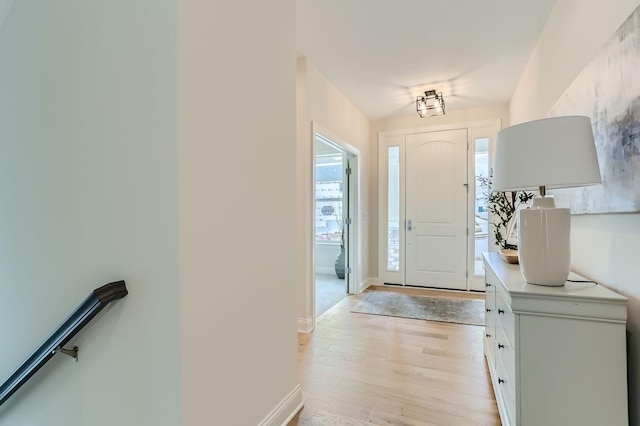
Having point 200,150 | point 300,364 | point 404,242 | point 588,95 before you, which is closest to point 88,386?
point 200,150

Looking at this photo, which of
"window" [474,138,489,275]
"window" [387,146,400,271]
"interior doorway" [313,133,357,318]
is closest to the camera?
"window" [474,138,489,275]

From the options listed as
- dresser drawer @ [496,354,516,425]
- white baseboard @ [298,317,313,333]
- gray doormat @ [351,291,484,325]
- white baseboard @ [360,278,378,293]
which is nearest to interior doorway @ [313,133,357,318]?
white baseboard @ [360,278,378,293]

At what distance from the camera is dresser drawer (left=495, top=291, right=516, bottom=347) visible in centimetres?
131

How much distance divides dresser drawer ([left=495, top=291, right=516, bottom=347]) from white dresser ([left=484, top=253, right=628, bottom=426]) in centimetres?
2

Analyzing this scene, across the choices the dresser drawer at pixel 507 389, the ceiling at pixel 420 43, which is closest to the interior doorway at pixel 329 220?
the ceiling at pixel 420 43

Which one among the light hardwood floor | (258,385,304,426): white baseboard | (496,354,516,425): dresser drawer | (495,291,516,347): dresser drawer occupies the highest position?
(495,291,516,347): dresser drawer

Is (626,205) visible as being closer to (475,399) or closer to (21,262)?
(475,399)

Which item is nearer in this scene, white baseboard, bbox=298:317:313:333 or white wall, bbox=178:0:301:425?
white wall, bbox=178:0:301:425

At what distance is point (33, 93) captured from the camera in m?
1.60

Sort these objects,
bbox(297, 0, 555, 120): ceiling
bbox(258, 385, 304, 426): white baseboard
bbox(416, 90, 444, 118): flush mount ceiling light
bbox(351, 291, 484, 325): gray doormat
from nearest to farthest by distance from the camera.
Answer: bbox(258, 385, 304, 426): white baseboard → bbox(297, 0, 555, 120): ceiling → bbox(351, 291, 484, 325): gray doormat → bbox(416, 90, 444, 118): flush mount ceiling light

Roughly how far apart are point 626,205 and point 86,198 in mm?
2220

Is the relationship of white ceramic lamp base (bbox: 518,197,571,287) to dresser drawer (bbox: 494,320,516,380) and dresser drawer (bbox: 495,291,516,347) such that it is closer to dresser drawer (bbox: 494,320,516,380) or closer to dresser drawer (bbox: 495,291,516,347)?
dresser drawer (bbox: 495,291,516,347)

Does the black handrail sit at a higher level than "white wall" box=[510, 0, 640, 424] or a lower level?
lower

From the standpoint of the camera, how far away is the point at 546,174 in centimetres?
121
